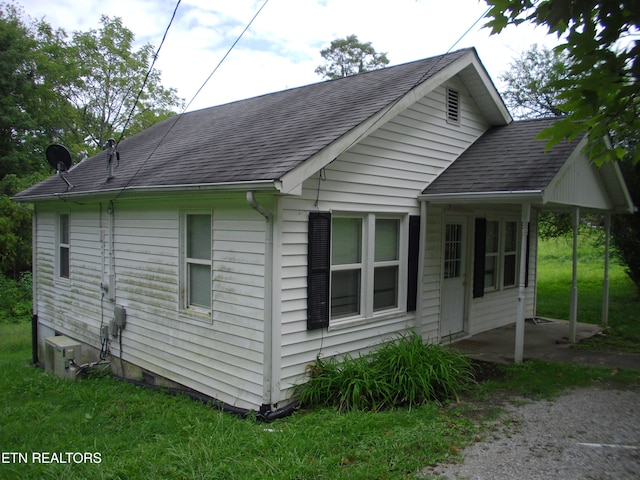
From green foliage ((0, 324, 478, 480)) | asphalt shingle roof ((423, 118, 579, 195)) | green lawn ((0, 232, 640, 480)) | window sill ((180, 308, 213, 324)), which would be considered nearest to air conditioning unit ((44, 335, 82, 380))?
green lawn ((0, 232, 640, 480))

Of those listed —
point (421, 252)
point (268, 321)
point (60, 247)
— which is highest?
point (421, 252)

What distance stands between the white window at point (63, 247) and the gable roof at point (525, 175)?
7632 mm

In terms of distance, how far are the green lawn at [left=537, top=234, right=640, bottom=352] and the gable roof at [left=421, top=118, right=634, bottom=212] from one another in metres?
2.55

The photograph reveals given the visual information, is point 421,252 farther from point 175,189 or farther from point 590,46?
point 590,46

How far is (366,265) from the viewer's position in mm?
6867

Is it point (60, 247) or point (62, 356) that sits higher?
point (60, 247)

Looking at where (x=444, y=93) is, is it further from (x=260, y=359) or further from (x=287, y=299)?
(x=260, y=359)

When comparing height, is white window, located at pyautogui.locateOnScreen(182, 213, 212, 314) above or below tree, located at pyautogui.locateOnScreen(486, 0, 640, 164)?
below

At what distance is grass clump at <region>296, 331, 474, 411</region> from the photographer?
224 inches

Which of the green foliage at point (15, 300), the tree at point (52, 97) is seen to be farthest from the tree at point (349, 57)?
the green foliage at point (15, 300)

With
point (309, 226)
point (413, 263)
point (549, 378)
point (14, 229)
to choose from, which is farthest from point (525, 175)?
point (14, 229)

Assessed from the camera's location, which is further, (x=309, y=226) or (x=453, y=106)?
(x=453, y=106)

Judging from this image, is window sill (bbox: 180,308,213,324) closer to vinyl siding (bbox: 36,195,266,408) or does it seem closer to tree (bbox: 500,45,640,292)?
vinyl siding (bbox: 36,195,266,408)

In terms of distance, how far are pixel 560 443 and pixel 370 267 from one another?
3187 mm
